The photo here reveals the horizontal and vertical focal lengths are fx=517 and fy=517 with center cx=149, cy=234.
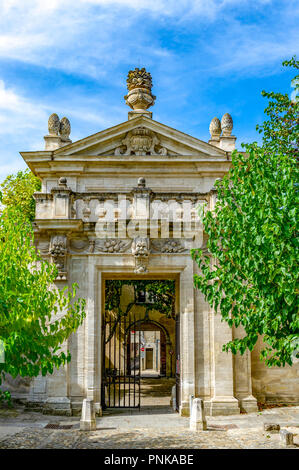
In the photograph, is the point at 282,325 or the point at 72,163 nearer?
the point at 282,325

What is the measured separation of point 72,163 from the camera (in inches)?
628

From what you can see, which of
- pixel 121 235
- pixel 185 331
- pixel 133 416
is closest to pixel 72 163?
pixel 121 235

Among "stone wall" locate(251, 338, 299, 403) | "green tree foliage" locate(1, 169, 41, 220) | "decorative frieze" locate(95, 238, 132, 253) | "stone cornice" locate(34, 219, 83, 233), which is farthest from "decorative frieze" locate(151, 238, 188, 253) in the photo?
"green tree foliage" locate(1, 169, 41, 220)

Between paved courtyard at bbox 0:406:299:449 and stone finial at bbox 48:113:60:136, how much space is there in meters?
8.64

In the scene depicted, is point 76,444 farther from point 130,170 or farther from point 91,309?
point 130,170

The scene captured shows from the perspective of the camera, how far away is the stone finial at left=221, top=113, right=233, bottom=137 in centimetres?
1686

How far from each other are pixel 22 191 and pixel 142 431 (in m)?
15.4

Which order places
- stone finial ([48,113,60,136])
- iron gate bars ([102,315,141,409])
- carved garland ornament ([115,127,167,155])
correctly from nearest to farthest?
iron gate bars ([102,315,141,409]), carved garland ornament ([115,127,167,155]), stone finial ([48,113,60,136])

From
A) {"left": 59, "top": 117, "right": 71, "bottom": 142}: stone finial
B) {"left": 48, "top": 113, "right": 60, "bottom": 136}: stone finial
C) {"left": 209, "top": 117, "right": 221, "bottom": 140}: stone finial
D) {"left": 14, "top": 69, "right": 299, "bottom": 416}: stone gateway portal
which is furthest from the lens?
{"left": 209, "top": 117, "right": 221, "bottom": 140}: stone finial

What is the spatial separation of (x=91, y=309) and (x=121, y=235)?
2033 mm

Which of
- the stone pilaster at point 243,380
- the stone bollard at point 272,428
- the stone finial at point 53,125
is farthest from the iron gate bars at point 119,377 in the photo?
the stone finial at point 53,125

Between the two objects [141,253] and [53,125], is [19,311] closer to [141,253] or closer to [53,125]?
[141,253]

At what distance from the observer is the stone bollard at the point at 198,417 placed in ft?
36.3

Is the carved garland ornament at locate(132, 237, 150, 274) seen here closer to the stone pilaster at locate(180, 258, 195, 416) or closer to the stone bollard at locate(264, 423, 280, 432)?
the stone pilaster at locate(180, 258, 195, 416)
